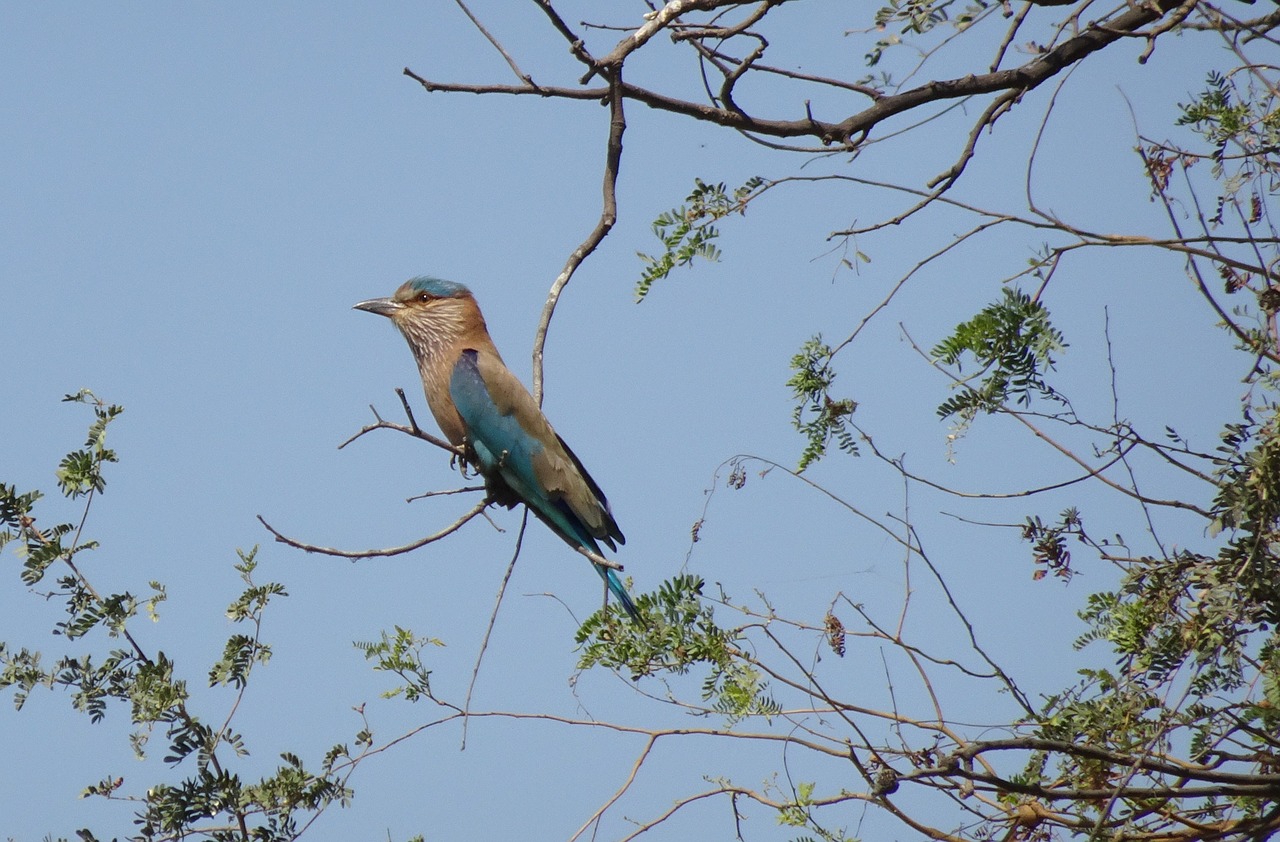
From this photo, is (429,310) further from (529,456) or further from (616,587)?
(616,587)

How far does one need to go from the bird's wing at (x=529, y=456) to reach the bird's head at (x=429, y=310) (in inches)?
19.1

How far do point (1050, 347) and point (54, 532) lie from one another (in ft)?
9.16

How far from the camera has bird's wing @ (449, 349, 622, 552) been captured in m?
5.11

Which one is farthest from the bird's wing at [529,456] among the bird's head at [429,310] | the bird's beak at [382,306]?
the bird's beak at [382,306]

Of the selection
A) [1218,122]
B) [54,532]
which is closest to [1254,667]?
[1218,122]

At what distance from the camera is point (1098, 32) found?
11.5 ft

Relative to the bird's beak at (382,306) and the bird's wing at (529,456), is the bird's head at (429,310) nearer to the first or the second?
the bird's beak at (382,306)

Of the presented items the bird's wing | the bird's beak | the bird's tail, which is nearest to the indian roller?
the bird's wing

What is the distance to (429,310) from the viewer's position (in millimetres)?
5906

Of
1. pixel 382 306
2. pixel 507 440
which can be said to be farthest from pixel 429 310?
pixel 507 440

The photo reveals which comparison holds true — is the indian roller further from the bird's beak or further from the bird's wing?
the bird's beak

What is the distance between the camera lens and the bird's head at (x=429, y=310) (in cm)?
584

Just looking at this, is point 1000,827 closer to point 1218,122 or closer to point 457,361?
point 1218,122

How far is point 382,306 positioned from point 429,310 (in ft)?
0.92
